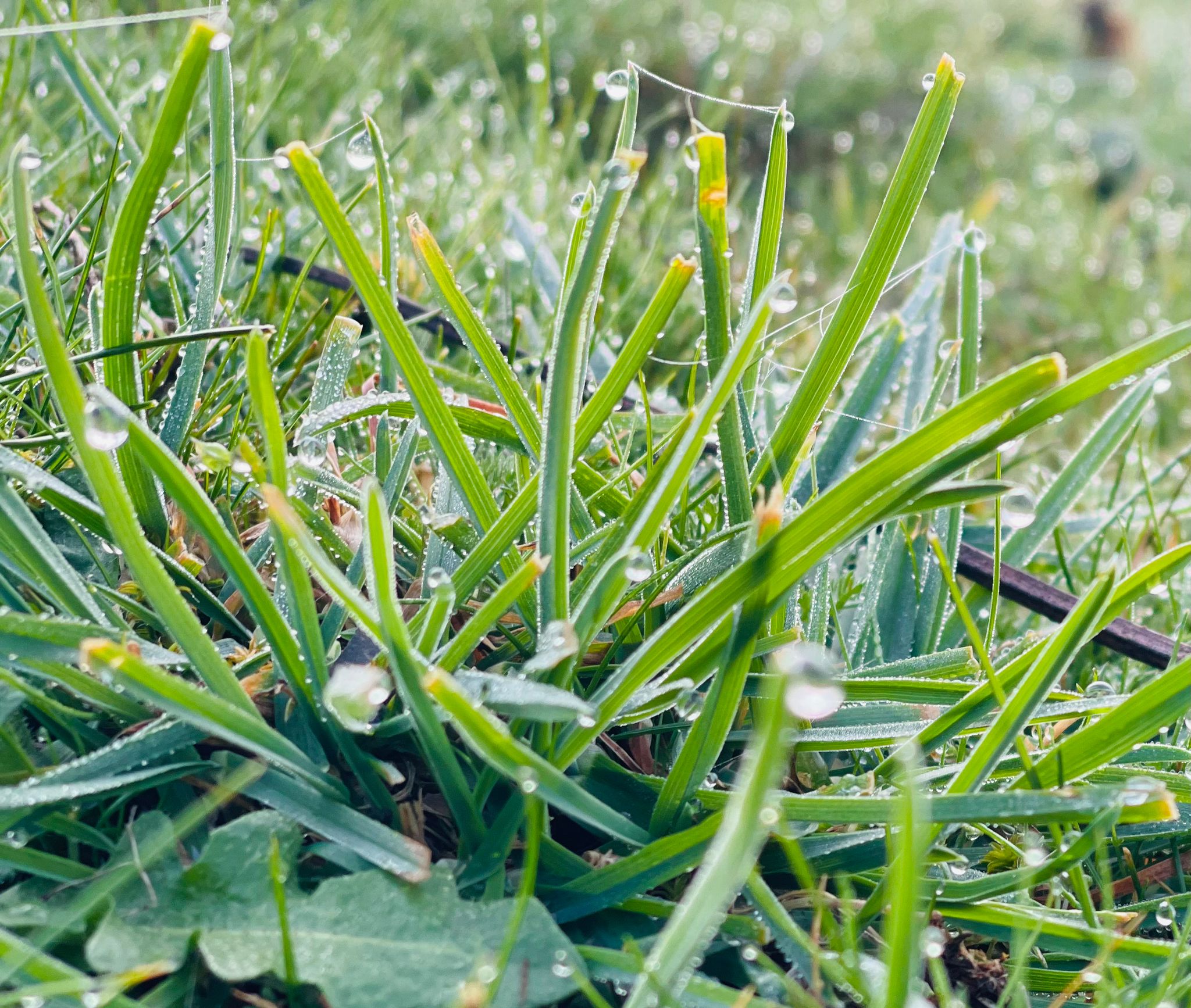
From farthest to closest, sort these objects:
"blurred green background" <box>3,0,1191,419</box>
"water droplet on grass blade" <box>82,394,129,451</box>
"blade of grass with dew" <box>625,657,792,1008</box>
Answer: "blurred green background" <box>3,0,1191,419</box> < "water droplet on grass blade" <box>82,394,129,451</box> < "blade of grass with dew" <box>625,657,792,1008</box>

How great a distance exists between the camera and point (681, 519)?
2.53 feet

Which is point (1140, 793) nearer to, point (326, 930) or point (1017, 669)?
point (1017, 669)

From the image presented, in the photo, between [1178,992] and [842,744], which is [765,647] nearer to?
[842,744]

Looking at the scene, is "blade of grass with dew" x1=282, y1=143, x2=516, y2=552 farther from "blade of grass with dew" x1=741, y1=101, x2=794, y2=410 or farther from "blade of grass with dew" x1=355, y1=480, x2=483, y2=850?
"blade of grass with dew" x1=741, y1=101, x2=794, y2=410

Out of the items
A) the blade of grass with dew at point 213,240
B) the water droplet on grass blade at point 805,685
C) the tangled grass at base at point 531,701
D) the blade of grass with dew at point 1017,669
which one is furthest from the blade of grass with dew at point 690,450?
the blade of grass with dew at point 213,240

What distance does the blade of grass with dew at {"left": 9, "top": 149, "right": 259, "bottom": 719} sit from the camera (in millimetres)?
498

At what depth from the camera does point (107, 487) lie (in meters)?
0.52

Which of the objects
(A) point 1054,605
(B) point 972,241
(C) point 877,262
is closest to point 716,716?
(C) point 877,262

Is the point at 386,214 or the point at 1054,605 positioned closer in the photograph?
the point at 386,214

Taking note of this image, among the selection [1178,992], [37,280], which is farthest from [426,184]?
[1178,992]

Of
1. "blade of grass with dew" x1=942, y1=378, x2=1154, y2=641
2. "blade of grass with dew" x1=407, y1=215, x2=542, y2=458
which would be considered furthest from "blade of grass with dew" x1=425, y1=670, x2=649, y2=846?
"blade of grass with dew" x1=942, y1=378, x2=1154, y2=641

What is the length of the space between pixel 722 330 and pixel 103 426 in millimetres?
380

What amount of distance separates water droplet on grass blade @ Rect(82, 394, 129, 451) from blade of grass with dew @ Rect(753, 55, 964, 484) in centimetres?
38

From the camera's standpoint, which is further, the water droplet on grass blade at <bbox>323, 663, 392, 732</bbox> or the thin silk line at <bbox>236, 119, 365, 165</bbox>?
the thin silk line at <bbox>236, 119, 365, 165</bbox>
